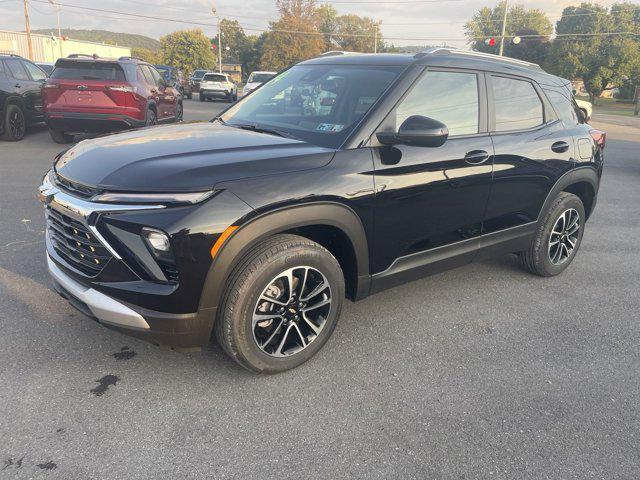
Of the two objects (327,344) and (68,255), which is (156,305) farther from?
(327,344)

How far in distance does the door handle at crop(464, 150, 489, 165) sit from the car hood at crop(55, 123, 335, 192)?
1142 millimetres

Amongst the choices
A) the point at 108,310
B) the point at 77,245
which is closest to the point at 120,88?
the point at 77,245

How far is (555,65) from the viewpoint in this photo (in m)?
52.5

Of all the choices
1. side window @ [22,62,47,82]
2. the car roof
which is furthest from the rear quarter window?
the car roof

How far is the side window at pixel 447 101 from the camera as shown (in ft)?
10.9

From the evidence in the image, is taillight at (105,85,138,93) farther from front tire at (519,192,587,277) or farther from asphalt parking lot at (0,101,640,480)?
front tire at (519,192,587,277)

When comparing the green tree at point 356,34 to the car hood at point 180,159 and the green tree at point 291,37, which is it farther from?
the car hood at point 180,159

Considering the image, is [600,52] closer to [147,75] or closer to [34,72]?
[147,75]

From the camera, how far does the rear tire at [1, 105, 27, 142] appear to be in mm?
10375

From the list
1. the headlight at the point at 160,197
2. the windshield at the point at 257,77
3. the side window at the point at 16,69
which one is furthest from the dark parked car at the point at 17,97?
the windshield at the point at 257,77

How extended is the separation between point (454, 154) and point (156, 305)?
85.9 inches

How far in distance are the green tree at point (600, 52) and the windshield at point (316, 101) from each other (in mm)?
53771

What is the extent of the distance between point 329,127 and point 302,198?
723 millimetres

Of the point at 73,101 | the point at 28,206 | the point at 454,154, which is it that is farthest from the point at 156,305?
the point at 73,101
